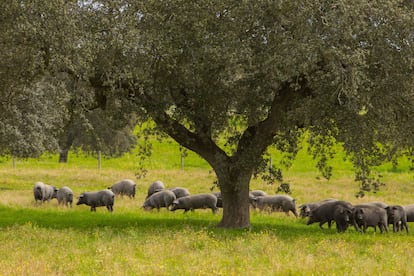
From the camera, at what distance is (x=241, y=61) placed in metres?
18.8

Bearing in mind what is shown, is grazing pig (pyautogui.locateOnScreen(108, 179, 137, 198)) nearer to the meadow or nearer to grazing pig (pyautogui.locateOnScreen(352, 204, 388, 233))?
the meadow

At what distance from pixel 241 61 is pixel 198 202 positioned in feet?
36.8

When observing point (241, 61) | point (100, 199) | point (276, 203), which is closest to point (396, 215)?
point (276, 203)

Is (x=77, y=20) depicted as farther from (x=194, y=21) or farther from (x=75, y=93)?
(x=194, y=21)

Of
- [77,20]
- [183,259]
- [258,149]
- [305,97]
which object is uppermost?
[77,20]

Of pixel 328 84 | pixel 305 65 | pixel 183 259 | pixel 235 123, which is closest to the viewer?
pixel 183 259

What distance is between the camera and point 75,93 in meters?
19.8

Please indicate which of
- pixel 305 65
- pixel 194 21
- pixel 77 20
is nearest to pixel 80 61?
pixel 77 20

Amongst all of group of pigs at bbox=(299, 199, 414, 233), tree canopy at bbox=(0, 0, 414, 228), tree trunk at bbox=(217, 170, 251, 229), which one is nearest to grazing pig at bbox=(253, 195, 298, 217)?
group of pigs at bbox=(299, 199, 414, 233)

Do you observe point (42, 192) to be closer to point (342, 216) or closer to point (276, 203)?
point (276, 203)

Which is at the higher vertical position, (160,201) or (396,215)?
(160,201)

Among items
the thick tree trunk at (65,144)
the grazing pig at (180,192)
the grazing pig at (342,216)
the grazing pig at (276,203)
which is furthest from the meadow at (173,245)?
the thick tree trunk at (65,144)

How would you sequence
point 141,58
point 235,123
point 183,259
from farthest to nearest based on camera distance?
point 235,123, point 141,58, point 183,259

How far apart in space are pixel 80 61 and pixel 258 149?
22.8 ft
